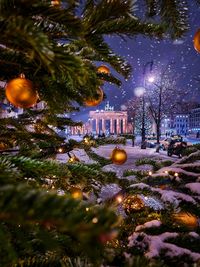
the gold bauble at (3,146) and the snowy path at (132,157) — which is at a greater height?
the gold bauble at (3,146)

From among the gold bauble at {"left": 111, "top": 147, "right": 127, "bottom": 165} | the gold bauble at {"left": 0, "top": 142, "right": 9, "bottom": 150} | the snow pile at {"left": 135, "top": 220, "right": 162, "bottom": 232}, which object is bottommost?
the snow pile at {"left": 135, "top": 220, "right": 162, "bottom": 232}

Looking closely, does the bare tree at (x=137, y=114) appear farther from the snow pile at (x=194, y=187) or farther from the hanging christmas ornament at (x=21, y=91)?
the hanging christmas ornament at (x=21, y=91)

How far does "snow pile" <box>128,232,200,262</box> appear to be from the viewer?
2460 mm

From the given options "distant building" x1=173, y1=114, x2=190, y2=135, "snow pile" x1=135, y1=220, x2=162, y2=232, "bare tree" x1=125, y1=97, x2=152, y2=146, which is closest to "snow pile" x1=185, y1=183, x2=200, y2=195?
"snow pile" x1=135, y1=220, x2=162, y2=232

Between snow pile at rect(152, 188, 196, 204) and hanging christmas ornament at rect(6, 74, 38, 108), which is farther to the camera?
snow pile at rect(152, 188, 196, 204)

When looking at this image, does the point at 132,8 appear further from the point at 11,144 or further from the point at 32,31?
the point at 11,144

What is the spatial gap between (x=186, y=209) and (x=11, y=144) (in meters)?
1.59

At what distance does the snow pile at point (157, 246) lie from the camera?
246cm

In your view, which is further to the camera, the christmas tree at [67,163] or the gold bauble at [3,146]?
the gold bauble at [3,146]

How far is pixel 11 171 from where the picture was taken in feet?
3.06

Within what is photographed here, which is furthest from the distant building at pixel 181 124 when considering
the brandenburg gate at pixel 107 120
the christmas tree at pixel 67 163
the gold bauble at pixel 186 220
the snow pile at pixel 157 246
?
the christmas tree at pixel 67 163

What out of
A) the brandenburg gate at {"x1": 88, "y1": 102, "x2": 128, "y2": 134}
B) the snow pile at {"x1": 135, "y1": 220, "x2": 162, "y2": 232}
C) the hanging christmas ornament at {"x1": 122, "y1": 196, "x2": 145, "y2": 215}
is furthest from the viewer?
the brandenburg gate at {"x1": 88, "y1": 102, "x2": 128, "y2": 134}

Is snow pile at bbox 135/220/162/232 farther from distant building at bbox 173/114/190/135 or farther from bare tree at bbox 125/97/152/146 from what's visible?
distant building at bbox 173/114/190/135

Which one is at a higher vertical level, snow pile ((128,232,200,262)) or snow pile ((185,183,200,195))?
snow pile ((185,183,200,195))
